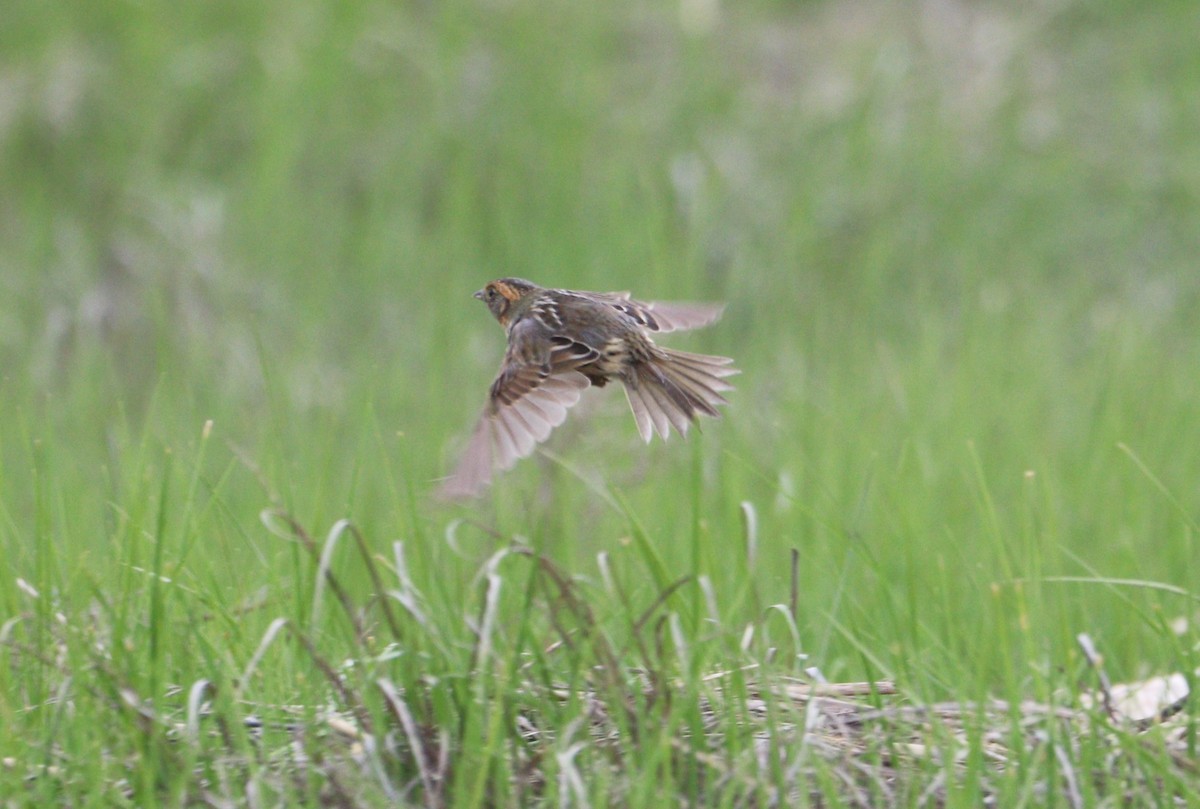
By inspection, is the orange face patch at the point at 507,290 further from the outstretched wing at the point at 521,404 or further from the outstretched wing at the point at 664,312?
the outstretched wing at the point at 521,404

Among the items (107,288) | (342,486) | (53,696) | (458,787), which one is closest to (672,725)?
(458,787)

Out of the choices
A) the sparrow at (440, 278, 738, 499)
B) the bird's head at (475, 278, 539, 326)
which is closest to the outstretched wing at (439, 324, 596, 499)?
the sparrow at (440, 278, 738, 499)

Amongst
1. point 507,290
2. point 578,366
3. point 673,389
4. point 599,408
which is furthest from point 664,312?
point 599,408

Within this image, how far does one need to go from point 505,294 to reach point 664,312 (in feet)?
1.48

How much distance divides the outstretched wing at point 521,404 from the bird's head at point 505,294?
1.08 ft

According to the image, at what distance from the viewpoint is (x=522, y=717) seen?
3166mm

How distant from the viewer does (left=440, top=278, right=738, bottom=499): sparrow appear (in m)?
3.29

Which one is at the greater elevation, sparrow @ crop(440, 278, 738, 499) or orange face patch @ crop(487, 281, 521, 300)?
orange face patch @ crop(487, 281, 521, 300)

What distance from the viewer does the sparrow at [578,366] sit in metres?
3.29

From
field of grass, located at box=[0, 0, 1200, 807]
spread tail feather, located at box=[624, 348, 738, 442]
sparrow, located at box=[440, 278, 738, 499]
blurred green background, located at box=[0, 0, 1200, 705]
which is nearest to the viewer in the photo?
field of grass, located at box=[0, 0, 1200, 807]

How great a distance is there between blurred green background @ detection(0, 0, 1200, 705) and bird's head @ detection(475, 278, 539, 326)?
0.53m

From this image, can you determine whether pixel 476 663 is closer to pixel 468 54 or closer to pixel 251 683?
pixel 251 683

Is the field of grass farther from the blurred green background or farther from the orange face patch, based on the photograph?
the orange face patch

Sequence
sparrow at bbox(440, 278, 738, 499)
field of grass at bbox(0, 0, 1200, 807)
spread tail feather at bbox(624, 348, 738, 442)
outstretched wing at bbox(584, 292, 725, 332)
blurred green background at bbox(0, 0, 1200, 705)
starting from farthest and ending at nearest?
blurred green background at bbox(0, 0, 1200, 705), outstretched wing at bbox(584, 292, 725, 332), spread tail feather at bbox(624, 348, 738, 442), sparrow at bbox(440, 278, 738, 499), field of grass at bbox(0, 0, 1200, 807)
